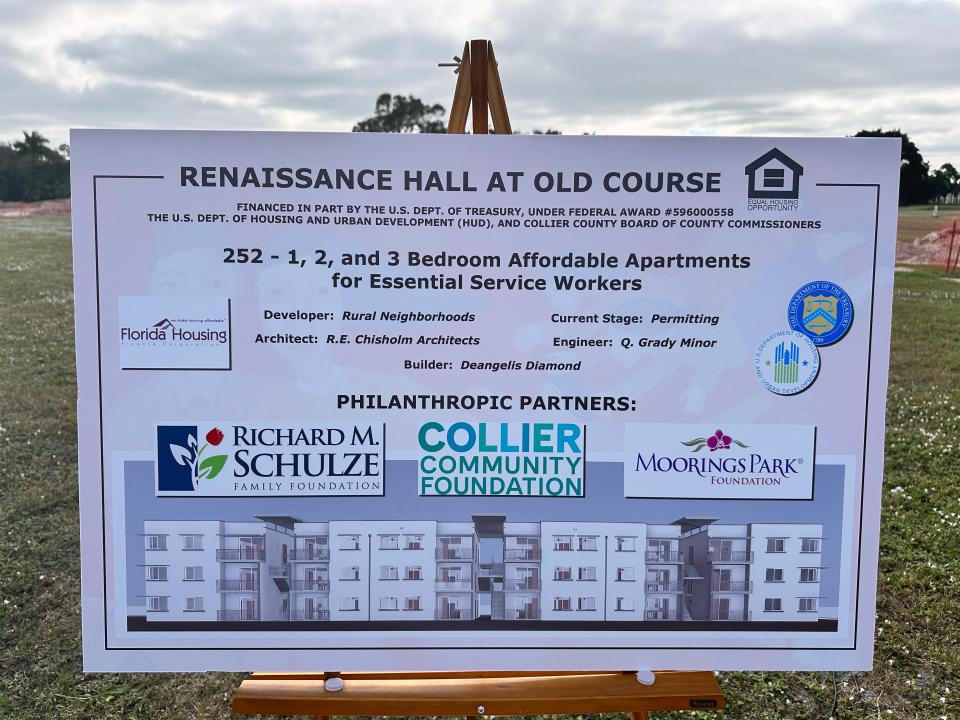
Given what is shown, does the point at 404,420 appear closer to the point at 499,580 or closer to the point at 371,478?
the point at 371,478

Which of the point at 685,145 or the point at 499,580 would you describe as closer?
the point at 685,145

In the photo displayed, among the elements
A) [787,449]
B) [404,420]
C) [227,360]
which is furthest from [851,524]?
[227,360]

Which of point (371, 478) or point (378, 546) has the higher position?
point (371, 478)

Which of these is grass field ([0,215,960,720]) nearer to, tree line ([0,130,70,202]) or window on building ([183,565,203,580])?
window on building ([183,565,203,580])

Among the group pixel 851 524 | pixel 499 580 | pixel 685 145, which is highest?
pixel 685 145

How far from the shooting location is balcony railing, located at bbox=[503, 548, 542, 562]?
2.26 meters

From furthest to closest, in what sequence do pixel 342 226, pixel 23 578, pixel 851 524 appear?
pixel 23 578, pixel 851 524, pixel 342 226

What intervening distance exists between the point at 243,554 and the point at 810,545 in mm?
1703

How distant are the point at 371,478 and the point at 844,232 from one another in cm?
153

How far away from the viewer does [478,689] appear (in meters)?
2.31

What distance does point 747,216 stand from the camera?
7.04 feet

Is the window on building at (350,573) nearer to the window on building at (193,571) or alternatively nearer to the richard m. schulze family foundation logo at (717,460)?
the window on building at (193,571)

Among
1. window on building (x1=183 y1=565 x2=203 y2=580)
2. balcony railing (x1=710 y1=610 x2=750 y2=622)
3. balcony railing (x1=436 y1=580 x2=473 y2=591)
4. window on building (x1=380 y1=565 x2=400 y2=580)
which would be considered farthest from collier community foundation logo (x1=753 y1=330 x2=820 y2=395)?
window on building (x1=183 y1=565 x2=203 y2=580)

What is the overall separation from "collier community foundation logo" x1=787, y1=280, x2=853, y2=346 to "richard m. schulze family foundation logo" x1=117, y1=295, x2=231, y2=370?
5.35 ft
